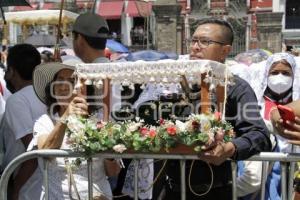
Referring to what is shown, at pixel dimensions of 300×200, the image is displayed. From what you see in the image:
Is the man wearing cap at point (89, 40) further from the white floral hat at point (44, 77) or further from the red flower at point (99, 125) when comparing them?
the red flower at point (99, 125)

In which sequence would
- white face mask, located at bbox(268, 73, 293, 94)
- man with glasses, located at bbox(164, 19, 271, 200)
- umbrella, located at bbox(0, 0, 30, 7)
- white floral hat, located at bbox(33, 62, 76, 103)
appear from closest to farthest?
man with glasses, located at bbox(164, 19, 271, 200) → white floral hat, located at bbox(33, 62, 76, 103) → white face mask, located at bbox(268, 73, 293, 94) → umbrella, located at bbox(0, 0, 30, 7)

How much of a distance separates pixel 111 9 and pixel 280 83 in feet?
106

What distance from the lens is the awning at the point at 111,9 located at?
1382 inches

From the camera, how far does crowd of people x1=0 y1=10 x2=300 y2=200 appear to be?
308 cm

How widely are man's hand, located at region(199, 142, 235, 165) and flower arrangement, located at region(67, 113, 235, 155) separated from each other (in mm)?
28

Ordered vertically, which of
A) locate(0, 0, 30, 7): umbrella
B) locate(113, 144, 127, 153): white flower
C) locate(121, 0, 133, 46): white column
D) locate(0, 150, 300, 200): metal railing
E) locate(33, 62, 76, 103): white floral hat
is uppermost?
locate(0, 0, 30, 7): umbrella

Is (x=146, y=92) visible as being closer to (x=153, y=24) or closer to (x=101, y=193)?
(x=101, y=193)

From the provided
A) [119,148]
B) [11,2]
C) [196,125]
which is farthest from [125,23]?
[196,125]

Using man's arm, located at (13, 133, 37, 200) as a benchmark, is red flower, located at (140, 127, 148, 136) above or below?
above

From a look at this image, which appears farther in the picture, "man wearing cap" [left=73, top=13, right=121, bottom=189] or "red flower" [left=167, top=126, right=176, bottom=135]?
"man wearing cap" [left=73, top=13, right=121, bottom=189]

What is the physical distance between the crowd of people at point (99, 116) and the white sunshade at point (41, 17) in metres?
10.2

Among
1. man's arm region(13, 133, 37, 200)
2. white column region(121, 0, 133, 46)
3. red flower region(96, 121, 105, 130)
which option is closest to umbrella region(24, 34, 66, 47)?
man's arm region(13, 133, 37, 200)

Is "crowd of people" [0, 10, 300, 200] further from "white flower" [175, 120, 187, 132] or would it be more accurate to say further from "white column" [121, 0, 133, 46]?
"white column" [121, 0, 133, 46]

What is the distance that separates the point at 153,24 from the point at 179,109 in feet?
74.1
